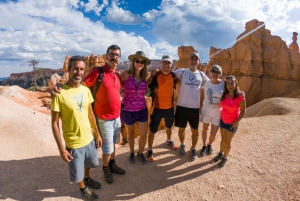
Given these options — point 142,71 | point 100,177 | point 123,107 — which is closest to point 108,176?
point 100,177

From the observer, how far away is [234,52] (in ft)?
88.4

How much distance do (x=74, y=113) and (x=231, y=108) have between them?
142 inches

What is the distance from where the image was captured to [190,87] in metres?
4.77

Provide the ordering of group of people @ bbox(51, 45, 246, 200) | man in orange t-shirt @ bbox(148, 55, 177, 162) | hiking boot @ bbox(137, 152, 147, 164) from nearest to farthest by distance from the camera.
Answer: group of people @ bbox(51, 45, 246, 200) < man in orange t-shirt @ bbox(148, 55, 177, 162) < hiking boot @ bbox(137, 152, 147, 164)

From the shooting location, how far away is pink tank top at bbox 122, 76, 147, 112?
432cm

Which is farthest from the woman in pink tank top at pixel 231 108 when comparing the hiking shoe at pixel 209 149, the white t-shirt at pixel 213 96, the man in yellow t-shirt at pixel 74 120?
the man in yellow t-shirt at pixel 74 120

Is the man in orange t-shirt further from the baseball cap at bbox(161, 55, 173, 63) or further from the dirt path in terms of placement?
the dirt path

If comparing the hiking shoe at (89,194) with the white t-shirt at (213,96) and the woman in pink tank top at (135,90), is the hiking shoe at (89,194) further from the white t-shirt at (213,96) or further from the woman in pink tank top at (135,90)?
the white t-shirt at (213,96)

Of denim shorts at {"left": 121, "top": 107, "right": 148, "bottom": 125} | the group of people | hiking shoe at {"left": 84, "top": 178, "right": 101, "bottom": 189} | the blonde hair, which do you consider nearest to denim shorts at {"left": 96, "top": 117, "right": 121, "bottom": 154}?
the group of people

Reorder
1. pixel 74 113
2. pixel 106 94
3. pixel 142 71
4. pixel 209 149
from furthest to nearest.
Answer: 1. pixel 209 149
2. pixel 142 71
3. pixel 106 94
4. pixel 74 113

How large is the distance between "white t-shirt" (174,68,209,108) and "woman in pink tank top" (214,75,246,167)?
0.66 meters

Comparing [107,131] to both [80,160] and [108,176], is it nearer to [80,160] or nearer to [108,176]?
[80,160]

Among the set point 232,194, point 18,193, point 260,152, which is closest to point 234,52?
point 260,152

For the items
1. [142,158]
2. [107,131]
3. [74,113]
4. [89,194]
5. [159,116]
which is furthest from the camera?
[142,158]
